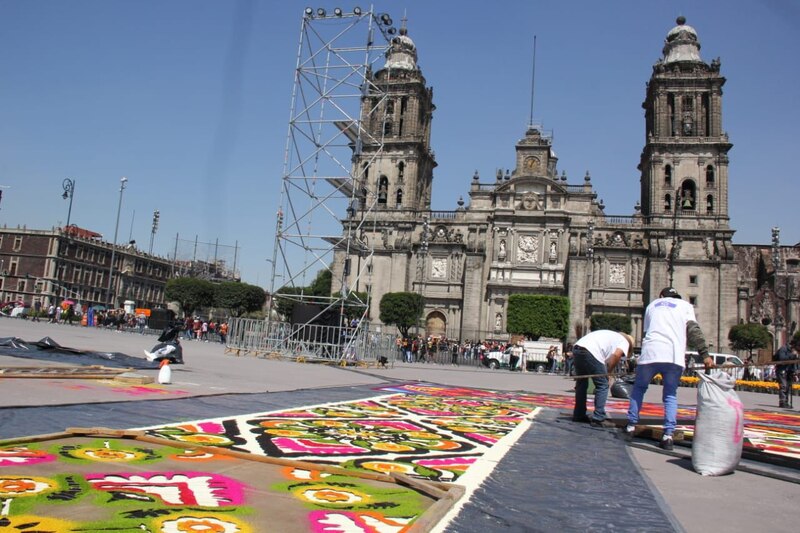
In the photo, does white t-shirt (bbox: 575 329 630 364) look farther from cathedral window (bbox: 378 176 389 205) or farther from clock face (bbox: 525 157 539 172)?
cathedral window (bbox: 378 176 389 205)

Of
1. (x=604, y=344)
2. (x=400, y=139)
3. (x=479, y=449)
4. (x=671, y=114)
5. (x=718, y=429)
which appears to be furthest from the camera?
(x=400, y=139)

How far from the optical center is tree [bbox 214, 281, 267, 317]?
5156 centimetres

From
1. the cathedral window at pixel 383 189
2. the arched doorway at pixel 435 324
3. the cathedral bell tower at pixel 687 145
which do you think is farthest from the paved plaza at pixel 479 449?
the cathedral window at pixel 383 189

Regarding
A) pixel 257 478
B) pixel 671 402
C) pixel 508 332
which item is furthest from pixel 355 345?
pixel 508 332

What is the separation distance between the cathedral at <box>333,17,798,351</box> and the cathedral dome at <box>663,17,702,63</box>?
10 cm

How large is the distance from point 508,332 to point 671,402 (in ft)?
126

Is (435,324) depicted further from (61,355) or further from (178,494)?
(178,494)

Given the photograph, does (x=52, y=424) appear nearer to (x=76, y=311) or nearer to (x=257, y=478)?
(x=257, y=478)

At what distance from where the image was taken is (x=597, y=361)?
7.21 m

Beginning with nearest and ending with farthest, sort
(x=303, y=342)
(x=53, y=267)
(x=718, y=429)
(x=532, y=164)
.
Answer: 1. (x=718, y=429)
2. (x=303, y=342)
3. (x=532, y=164)
4. (x=53, y=267)

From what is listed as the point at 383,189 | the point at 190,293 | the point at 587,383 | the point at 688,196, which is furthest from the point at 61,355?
the point at 688,196

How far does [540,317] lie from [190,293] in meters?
29.4

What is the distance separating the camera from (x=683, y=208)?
47000 millimetres

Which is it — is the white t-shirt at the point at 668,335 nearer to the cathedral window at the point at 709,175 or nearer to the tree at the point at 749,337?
the tree at the point at 749,337
